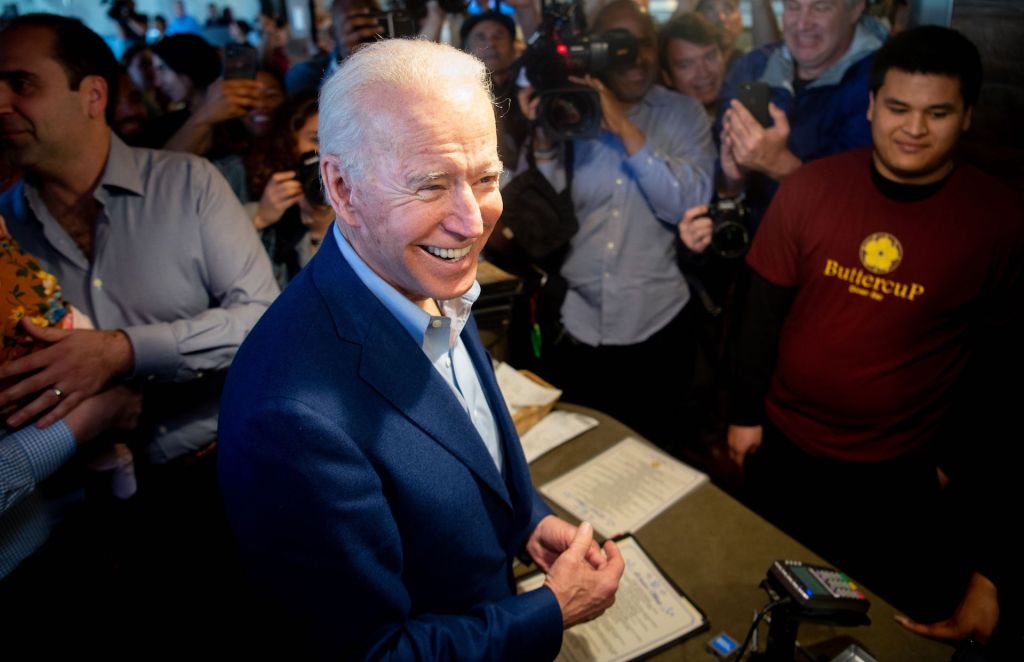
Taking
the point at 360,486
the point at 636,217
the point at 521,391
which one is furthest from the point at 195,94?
the point at 360,486

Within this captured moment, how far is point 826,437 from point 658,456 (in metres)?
0.57

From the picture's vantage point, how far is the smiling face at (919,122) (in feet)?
5.13

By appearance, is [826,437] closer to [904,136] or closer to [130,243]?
[904,136]

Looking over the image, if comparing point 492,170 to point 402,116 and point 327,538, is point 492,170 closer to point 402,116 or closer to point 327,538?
point 402,116

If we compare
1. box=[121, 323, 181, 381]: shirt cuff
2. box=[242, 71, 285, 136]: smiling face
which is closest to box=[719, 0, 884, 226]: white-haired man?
box=[242, 71, 285, 136]: smiling face

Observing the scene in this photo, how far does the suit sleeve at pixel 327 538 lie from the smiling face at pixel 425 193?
29 centimetres

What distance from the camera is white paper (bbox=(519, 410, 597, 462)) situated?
177 centimetres

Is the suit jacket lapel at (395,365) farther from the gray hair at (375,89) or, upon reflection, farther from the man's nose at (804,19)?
the man's nose at (804,19)

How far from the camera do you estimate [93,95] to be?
164 centimetres

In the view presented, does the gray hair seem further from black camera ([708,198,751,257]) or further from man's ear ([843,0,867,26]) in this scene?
man's ear ([843,0,867,26])

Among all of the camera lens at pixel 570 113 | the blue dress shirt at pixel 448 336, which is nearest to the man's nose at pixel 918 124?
the camera lens at pixel 570 113

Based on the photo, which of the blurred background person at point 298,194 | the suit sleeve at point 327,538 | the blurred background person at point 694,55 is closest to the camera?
the suit sleeve at point 327,538

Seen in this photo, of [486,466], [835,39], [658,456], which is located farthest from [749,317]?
[486,466]

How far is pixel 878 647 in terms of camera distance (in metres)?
1.17
